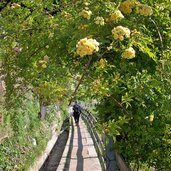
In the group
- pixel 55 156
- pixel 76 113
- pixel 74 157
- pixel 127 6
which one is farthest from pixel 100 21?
pixel 76 113

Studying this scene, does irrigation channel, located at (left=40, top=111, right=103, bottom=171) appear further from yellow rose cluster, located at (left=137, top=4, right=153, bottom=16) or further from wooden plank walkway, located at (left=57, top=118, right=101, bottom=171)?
yellow rose cluster, located at (left=137, top=4, right=153, bottom=16)

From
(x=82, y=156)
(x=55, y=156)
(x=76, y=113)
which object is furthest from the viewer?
(x=76, y=113)

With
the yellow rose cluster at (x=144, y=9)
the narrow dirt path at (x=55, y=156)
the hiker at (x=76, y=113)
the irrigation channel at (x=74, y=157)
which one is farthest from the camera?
the hiker at (x=76, y=113)

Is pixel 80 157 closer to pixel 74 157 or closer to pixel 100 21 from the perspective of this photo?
pixel 74 157

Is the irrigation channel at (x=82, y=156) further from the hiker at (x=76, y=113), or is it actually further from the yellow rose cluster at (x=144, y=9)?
the hiker at (x=76, y=113)

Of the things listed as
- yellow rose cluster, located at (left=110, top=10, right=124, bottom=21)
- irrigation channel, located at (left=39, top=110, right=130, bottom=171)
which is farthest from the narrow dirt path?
yellow rose cluster, located at (left=110, top=10, right=124, bottom=21)

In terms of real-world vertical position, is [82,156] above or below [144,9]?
below

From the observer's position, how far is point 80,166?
402 inches

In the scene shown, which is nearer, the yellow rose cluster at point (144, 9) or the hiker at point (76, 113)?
the yellow rose cluster at point (144, 9)

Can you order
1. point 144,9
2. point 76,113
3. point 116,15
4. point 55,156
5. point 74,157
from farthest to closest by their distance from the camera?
1. point 76,113
2. point 55,156
3. point 74,157
4. point 144,9
5. point 116,15

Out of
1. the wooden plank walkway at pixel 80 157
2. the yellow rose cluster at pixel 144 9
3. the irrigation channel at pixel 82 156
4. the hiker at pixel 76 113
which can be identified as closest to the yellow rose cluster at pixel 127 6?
the yellow rose cluster at pixel 144 9

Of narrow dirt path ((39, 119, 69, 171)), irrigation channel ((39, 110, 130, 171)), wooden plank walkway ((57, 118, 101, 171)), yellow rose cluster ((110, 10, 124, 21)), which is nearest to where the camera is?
yellow rose cluster ((110, 10, 124, 21))

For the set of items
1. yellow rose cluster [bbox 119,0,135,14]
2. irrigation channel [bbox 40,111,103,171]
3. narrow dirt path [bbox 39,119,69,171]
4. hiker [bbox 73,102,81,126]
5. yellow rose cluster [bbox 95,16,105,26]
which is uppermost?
yellow rose cluster [bbox 119,0,135,14]

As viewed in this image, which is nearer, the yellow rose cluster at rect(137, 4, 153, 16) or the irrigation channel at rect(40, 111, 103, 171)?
the yellow rose cluster at rect(137, 4, 153, 16)
